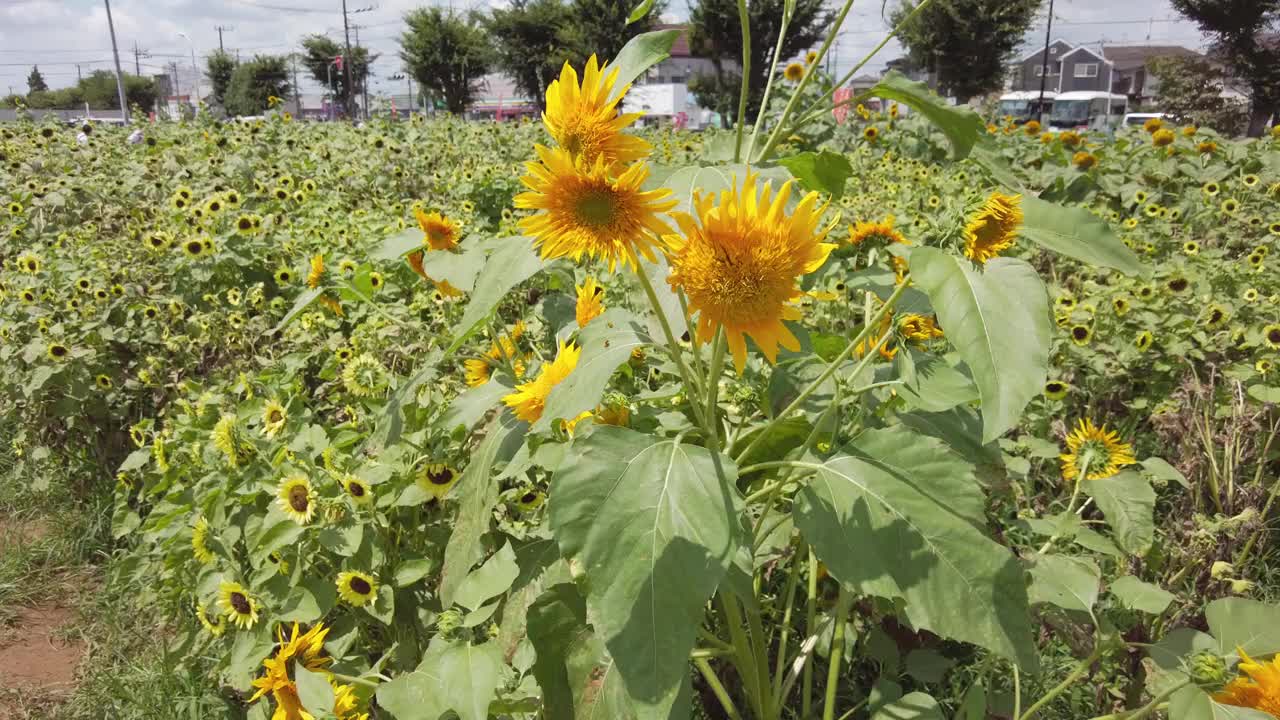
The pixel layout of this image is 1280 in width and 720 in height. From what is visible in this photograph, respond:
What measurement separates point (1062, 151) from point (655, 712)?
6850 mm

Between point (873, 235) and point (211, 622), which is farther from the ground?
point (873, 235)

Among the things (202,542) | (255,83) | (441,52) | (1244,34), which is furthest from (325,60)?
(202,542)

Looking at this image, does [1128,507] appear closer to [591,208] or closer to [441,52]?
[591,208]

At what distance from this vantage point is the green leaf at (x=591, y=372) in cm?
115

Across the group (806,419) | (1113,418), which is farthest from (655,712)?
(1113,418)

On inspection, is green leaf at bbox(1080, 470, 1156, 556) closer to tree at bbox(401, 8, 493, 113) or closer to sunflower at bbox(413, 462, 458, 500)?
sunflower at bbox(413, 462, 458, 500)

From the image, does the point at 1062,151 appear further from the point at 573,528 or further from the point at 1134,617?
the point at 573,528

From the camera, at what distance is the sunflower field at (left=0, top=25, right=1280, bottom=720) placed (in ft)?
3.51

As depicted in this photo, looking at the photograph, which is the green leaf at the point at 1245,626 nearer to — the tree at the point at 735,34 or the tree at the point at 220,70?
the tree at the point at 735,34

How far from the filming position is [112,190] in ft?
16.8

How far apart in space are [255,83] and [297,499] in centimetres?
5647

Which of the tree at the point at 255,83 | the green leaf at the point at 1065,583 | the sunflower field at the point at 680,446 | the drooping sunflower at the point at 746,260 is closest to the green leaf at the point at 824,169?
the sunflower field at the point at 680,446

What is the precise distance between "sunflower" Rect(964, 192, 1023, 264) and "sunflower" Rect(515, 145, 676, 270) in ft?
1.38

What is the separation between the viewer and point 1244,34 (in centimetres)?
2131
